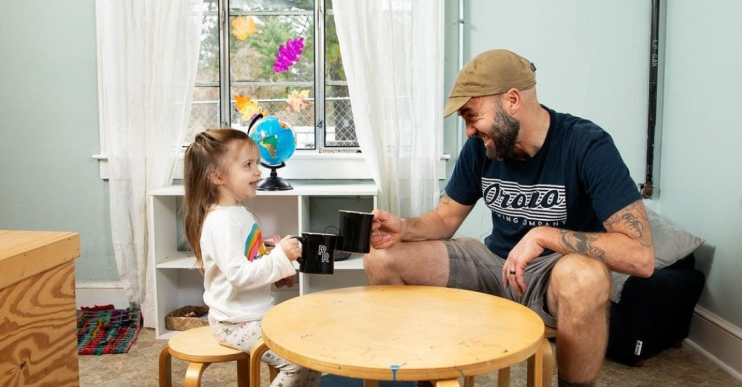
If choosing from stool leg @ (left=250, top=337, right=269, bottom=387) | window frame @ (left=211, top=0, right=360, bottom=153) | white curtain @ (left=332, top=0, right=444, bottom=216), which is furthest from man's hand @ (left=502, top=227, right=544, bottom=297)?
window frame @ (left=211, top=0, right=360, bottom=153)

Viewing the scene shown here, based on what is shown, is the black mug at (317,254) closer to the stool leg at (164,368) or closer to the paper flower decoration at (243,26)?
the stool leg at (164,368)

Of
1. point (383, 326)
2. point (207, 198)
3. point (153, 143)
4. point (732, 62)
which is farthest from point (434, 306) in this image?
point (153, 143)

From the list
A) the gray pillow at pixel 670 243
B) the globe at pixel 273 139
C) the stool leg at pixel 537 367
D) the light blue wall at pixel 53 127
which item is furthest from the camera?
the light blue wall at pixel 53 127

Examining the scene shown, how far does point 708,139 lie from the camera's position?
246 centimetres

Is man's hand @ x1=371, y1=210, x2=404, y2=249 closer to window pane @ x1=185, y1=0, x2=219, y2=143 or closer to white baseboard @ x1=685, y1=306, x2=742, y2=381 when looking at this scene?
white baseboard @ x1=685, y1=306, x2=742, y2=381

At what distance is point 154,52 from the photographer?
9.40ft

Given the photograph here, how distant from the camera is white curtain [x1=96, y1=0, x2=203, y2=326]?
2861mm

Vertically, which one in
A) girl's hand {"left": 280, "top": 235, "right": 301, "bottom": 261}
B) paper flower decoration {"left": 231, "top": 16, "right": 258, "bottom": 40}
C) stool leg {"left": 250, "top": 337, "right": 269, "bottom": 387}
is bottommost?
stool leg {"left": 250, "top": 337, "right": 269, "bottom": 387}

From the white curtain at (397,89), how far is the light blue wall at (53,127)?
4.22 feet

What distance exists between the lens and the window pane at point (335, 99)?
3.10 meters

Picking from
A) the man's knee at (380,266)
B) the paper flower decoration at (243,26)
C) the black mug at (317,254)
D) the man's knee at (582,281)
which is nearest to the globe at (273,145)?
the paper flower decoration at (243,26)

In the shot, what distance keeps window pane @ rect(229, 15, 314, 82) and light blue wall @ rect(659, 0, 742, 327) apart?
1.69 metres

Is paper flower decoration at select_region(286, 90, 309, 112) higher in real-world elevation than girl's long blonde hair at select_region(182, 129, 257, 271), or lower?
higher

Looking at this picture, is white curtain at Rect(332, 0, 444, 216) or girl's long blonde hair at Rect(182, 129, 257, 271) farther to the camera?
white curtain at Rect(332, 0, 444, 216)
